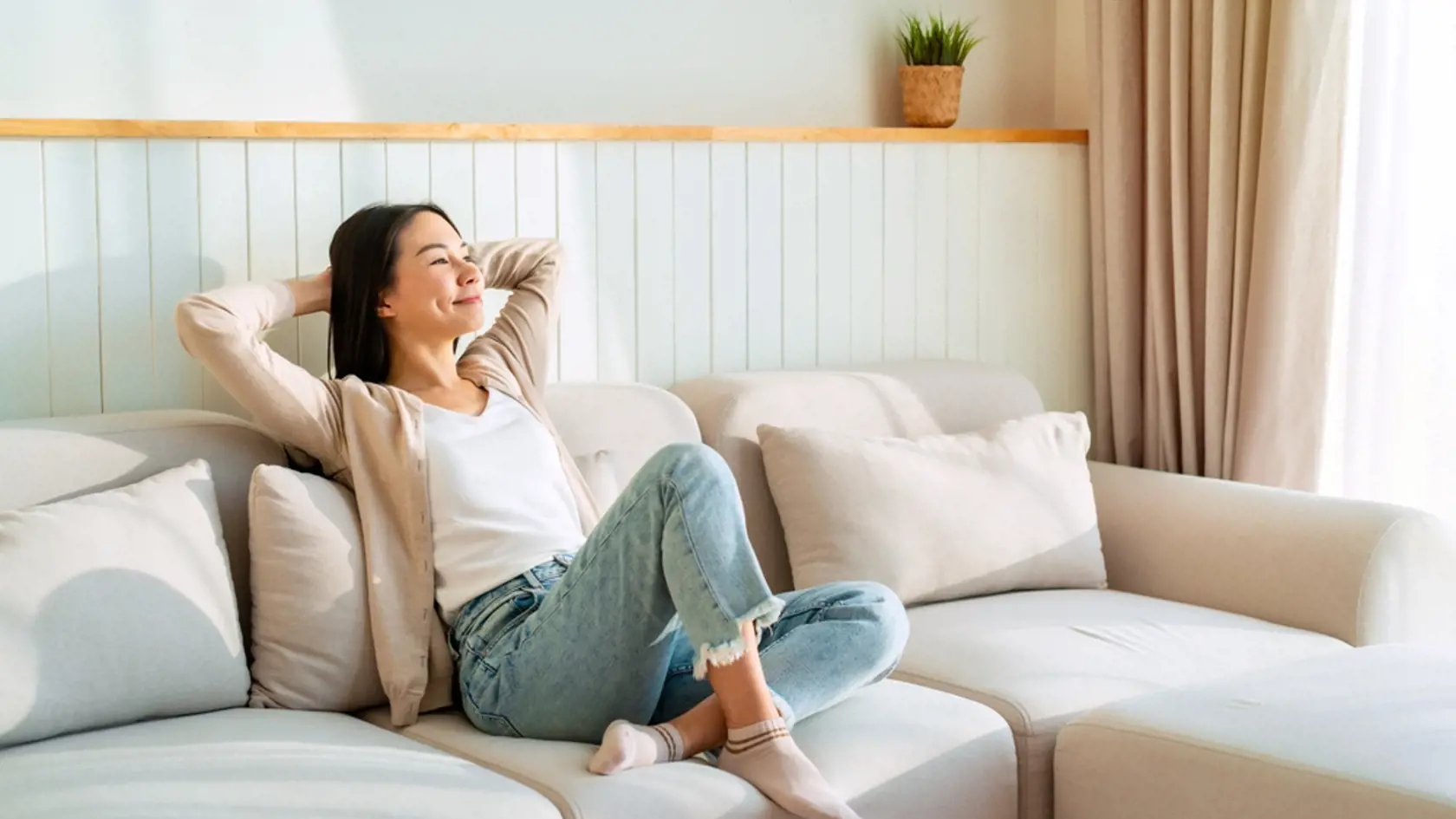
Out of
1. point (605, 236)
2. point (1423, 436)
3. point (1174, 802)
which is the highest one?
point (605, 236)

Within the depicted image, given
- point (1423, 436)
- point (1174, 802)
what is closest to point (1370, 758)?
point (1174, 802)

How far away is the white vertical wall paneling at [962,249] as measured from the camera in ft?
11.2

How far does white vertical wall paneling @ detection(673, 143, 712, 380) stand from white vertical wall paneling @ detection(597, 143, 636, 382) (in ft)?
0.31

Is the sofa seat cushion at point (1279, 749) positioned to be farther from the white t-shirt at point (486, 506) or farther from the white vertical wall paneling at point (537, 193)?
the white vertical wall paneling at point (537, 193)

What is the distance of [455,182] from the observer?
2746 mm

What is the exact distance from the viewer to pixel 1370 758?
→ 189 cm

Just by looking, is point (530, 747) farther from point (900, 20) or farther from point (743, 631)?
point (900, 20)

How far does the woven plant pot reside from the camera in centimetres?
336

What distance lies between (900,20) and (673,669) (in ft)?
5.95

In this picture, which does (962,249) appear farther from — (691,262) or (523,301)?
(523,301)

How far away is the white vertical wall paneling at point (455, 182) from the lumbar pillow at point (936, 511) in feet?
2.04

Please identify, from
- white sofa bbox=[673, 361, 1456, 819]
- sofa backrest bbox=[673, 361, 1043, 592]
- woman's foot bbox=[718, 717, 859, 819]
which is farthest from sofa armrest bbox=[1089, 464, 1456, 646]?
Answer: woman's foot bbox=[718, 717, 859, 819]

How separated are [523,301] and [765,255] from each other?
0.67 m

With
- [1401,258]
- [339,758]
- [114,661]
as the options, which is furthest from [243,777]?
[1401,258]
